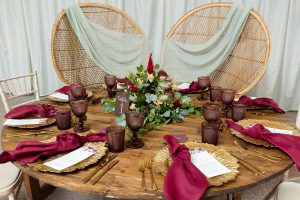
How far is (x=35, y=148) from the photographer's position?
3.19ft

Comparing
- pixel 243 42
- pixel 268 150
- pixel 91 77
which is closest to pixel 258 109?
pixel 268 150

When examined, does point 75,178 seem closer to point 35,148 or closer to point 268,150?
point 35,148

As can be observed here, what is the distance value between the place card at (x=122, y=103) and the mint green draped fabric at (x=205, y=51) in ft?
3.79

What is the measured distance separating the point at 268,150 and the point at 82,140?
0.68 metres

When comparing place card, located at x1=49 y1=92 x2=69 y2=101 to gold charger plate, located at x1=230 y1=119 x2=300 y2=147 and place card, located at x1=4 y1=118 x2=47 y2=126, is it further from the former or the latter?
gold charger plate, located at x1=230 y1=119 x2=300 y2=147

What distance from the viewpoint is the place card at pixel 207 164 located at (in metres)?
0.88

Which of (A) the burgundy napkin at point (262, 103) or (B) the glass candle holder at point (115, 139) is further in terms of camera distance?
(A) the burgundy napkin at point (262, 103)

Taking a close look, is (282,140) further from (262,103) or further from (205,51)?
(205,51)

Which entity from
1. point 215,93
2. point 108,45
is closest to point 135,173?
point 215,93

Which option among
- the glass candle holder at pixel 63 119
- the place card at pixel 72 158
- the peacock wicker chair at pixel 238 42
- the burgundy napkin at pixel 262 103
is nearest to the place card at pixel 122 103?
the glass candle holder at pixel 63 119

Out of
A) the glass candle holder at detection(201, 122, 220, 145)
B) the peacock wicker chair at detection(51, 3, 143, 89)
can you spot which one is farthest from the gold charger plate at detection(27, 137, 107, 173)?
the peacock wicker chair at detection(51, 3, 143, 89)

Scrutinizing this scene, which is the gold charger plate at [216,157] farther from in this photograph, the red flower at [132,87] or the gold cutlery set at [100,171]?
the red flower at [132,87]

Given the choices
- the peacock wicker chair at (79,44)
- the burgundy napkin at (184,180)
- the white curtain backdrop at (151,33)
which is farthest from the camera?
the white curtain backdrop at (151,33)

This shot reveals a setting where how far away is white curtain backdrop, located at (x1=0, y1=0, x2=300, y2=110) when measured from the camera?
9.68ft
